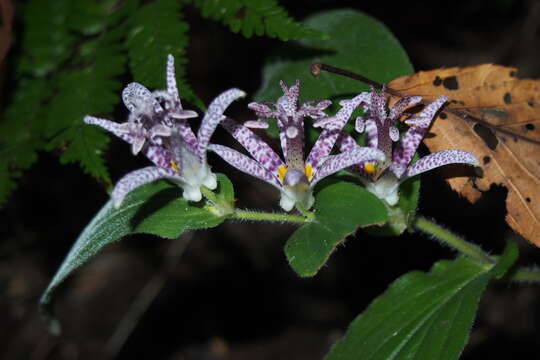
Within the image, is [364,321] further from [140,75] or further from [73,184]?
[73,184]

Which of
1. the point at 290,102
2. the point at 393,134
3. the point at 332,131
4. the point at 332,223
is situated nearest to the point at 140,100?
the point at 290,102

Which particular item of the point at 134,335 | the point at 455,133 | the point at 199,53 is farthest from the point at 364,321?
the point at 199,53

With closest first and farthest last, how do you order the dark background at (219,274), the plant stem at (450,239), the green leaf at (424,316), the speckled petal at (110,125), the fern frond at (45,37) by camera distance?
the speckled petal at (110,125), the green leaf at (424,316), the plant stem at (450,239), the fern frond at (45,37), the dark background at (219,274)

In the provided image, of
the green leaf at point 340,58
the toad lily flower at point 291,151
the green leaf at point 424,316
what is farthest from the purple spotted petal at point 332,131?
the green leaf at point 424,316

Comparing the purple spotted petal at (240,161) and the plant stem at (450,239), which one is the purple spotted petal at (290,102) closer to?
the purple spotted petal at (240,161)

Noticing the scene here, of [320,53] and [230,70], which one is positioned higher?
[320,53]
